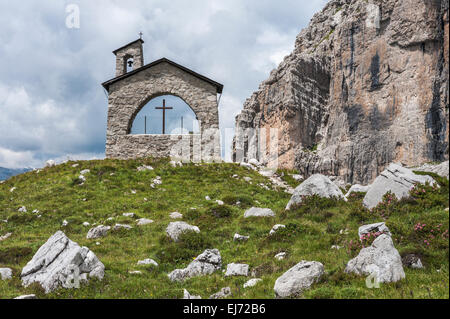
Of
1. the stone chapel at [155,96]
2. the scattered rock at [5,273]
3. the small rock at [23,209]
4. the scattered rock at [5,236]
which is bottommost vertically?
the scattered rock at [5,273]

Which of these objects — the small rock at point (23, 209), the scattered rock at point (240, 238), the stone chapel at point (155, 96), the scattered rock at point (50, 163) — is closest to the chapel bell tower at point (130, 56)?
the stone chapel at point (155, 96)

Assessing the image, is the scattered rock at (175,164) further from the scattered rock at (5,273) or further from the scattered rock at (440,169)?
the scattered rock at (440,169)

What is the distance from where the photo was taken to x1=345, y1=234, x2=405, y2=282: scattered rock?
620 centimetres

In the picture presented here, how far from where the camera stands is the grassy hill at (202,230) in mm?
7035

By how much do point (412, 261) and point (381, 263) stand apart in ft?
4.56

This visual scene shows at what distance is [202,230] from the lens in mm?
12961

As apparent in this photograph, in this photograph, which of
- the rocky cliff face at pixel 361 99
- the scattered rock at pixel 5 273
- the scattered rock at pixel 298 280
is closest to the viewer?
the scattered rock at pixel 298 280

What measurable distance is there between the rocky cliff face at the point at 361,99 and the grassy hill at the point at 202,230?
2602cm

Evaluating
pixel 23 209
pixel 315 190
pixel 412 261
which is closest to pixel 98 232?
pixel 23 209

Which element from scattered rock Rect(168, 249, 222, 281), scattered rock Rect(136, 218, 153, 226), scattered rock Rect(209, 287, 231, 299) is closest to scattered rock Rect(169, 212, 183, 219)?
scattered rock Rect(136, 218, 153, 226)

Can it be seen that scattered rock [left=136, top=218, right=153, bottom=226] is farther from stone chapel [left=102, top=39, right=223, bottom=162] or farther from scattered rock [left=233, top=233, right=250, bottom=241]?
stone chapel [left=102, top=39, right=223, bottom=162]

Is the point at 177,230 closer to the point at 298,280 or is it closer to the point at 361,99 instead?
the point at 298,280

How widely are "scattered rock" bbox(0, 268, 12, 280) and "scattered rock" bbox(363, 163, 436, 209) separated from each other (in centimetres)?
1216

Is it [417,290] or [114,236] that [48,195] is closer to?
[114,236]
